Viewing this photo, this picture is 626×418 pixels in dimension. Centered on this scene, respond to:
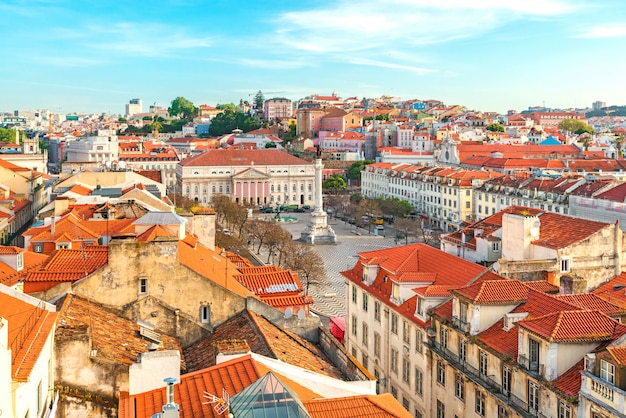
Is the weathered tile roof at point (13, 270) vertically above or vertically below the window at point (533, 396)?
above

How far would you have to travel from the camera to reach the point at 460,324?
2295 cm

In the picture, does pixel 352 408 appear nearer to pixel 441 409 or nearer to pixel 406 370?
pixel 441 409

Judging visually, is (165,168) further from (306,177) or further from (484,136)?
(484,136)

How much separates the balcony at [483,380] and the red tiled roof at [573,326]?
2.30 metres

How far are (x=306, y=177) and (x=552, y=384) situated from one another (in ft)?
350

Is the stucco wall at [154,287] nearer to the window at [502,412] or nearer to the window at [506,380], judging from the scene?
the window at [506,380]

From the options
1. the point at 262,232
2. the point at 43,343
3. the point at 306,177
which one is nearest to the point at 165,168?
the point at 306,177

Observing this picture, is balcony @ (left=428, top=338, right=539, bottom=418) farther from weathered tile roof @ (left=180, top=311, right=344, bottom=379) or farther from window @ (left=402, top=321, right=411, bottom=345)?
weathered tile roof @ (left=180, top=311, right=344, bottom=379)

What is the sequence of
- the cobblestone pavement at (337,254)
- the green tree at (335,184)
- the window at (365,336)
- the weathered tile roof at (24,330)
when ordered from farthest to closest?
the green tree at (335,184), the cobblestone pavement at (337,254), the window at (365,336), the weathered tile roof at (24,330)

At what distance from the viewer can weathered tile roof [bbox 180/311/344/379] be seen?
55.8 feet

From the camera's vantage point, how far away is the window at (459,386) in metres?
22.7

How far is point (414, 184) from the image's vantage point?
320ft

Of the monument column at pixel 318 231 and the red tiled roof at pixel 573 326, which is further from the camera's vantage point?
the monument column at pixel 318 231

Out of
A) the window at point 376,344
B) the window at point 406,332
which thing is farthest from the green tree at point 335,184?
the window at point 406,332
